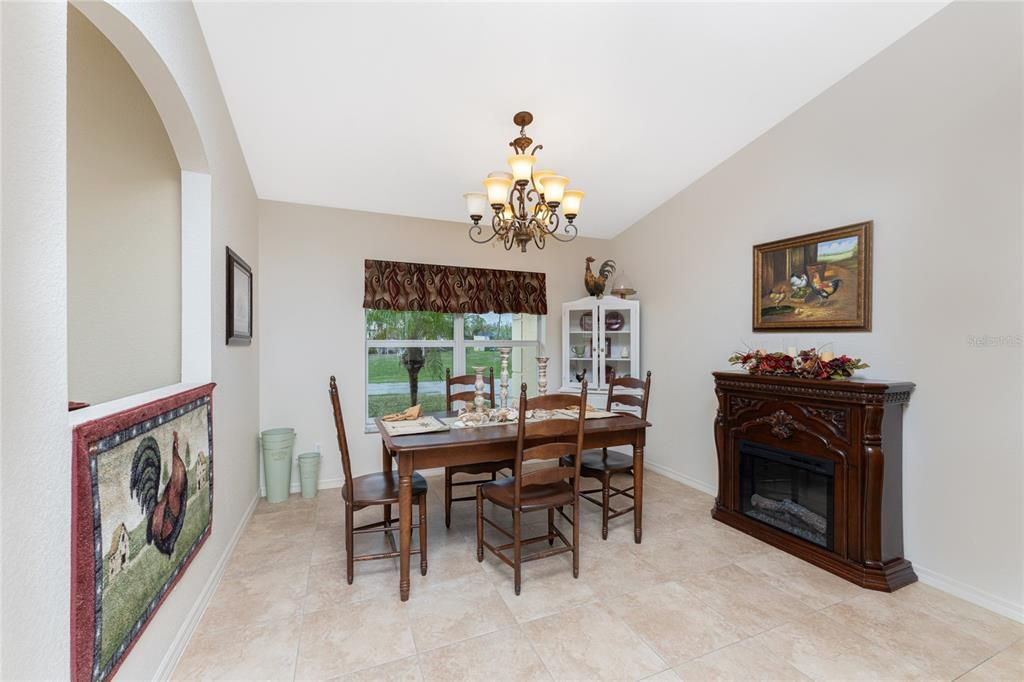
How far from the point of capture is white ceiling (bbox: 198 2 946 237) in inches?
85.3

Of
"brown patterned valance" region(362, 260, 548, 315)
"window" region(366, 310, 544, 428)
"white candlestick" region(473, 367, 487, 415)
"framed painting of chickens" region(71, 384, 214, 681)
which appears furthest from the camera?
"window" region(366, 310, 544, 428)

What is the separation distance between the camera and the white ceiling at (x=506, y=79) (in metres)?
2.17

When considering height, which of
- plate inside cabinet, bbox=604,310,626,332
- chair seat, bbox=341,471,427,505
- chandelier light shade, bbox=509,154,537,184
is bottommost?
chair seat, bbox=341,471,427,505

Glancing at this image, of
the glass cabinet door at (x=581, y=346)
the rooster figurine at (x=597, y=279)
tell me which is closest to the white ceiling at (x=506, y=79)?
the rooster figurine at (x=597, y=279)

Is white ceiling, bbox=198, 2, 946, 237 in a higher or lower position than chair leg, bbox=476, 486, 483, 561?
higher

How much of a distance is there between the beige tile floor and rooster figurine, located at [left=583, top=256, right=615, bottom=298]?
2475 mm

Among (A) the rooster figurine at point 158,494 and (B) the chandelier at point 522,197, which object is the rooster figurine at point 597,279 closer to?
(B) the chandelier at point 522,197

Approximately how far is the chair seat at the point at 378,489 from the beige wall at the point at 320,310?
4.60 feet

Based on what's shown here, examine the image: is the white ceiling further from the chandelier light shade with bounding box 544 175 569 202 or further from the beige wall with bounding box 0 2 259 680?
the beige wall with bounding box 0 2 259 680

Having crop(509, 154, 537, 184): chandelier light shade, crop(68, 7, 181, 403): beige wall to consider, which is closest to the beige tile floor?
crop(68, 7, 181, 403): beige wall

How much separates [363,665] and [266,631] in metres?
0.53

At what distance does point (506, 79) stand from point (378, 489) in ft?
7.99

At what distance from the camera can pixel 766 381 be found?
9.20 feet

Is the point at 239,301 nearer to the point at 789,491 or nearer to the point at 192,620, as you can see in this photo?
the point at 192,620
